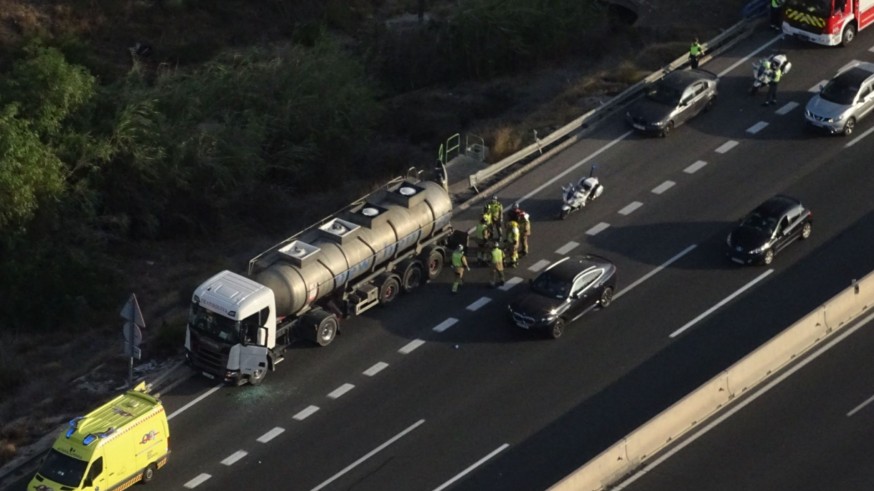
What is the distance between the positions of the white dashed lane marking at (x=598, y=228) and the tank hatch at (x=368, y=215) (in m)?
6.81

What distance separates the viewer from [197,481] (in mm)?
38656

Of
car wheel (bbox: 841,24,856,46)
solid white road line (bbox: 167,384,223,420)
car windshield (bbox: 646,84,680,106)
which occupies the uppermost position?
car windshield (bbox: 646,84,680,106)

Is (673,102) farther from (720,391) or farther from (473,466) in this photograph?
(473,466)

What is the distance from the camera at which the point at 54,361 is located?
1743 inches

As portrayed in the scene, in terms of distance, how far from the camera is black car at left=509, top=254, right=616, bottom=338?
140ft

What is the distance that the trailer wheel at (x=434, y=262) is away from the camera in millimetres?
45281

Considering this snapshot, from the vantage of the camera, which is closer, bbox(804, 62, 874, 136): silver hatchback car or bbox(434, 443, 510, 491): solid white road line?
bbox(434, 443, 510, 491): solid white road line

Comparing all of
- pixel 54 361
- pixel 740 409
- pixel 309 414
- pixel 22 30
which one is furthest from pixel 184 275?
pixel 22 30

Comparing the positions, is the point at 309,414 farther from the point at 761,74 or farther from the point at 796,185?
the point at 761,74

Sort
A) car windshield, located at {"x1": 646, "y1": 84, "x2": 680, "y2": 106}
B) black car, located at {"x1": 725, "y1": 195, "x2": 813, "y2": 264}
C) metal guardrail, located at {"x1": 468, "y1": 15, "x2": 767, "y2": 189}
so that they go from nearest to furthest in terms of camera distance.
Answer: black car, located at {"x1": 725, "y1": 195, "x2": 813, "y2": 264}, metal guardrail, located at {"x1": 468, "y1": 15, "x2": 767, "y2": 189}, car windshield, located at {"x1": 646, "y1": 84, "x2": 680, "y2": 106}

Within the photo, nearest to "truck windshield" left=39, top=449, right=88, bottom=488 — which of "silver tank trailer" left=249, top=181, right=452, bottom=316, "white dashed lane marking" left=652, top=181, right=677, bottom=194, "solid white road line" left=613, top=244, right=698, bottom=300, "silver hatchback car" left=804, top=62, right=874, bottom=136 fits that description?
"silver tank trailer" left=249, top=181, right=452, bottom=316

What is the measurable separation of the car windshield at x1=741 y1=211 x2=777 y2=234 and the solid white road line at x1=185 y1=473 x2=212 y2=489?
1661 centimetres

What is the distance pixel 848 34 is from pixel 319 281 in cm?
2351

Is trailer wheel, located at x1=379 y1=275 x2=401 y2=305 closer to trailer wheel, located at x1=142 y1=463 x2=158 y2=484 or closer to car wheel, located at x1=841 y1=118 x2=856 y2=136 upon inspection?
trailer wheel, located at x1=142 y1=463 x2=158 y2=484
